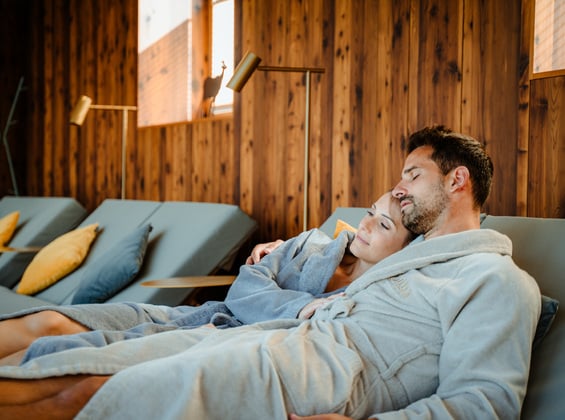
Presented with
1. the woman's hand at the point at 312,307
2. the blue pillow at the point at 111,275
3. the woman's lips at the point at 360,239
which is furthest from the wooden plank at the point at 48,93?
the woman's hand at the point at 312,307

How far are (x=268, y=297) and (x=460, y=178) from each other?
62 cm

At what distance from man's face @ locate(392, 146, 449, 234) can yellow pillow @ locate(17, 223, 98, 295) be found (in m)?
1.98

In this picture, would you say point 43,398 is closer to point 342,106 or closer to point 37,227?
point 342,106

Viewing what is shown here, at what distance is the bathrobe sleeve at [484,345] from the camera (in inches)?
43.9

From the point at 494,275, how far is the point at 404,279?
0.23 m

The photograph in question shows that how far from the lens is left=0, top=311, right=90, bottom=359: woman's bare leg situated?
5.20ft

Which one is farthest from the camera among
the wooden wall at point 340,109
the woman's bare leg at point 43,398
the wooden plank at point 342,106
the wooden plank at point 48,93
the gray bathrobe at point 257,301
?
the wooden plank at point 48,93

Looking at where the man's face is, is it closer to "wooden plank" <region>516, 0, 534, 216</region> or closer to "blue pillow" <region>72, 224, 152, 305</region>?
"wooden plank" <region>516, 0, 534, 216</region>

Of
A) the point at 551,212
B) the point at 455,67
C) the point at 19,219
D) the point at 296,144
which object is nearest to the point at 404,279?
the point at 551,212

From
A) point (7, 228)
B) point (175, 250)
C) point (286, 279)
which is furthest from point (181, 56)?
point (286, 279)

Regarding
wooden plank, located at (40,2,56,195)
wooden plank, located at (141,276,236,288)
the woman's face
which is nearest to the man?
the woman's face

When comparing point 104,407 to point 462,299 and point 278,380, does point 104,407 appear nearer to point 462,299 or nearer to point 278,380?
point 278,380

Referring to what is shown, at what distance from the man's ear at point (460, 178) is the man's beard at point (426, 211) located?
0.03 metres

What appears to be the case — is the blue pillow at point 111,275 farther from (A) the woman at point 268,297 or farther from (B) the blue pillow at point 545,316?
(B) the blue pillow at point 545,316
